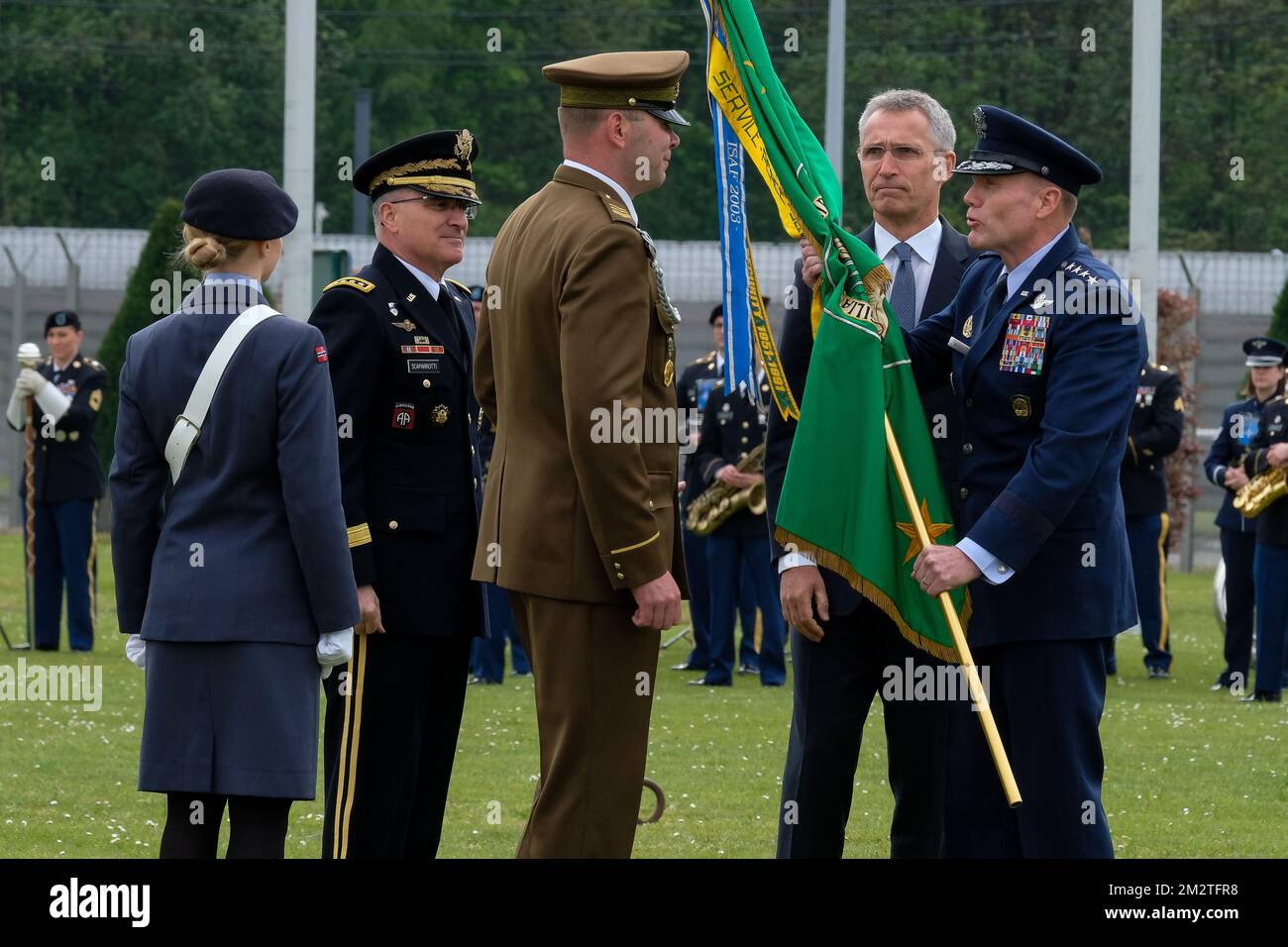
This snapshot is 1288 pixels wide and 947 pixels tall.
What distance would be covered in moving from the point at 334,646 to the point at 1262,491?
9.22 metres

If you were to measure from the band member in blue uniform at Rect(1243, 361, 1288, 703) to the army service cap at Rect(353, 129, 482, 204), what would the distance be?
26.2ft

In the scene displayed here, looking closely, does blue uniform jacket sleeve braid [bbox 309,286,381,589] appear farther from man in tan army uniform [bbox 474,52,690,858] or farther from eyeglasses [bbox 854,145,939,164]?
eyeglasses [bbox 854,145,939,164]

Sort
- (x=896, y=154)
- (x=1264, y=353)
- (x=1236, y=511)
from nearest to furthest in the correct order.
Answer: (x=896, y=154) → (x=1236, y=511) → (x=1264, y=353)

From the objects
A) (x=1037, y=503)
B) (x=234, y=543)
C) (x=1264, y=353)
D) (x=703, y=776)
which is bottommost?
(x=703, y=776)

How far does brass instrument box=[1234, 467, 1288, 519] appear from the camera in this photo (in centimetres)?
1340

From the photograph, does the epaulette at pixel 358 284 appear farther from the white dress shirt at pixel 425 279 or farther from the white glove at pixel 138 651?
the white glove at pixel 138 651

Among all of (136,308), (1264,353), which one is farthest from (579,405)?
(136,308)

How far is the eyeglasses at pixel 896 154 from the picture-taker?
6195 millimetres

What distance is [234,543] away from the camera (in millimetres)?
5574

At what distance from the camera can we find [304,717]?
5676 mm

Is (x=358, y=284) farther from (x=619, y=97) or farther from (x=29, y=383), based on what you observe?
(x=29, y=383)
